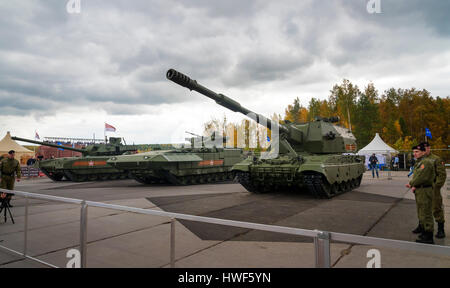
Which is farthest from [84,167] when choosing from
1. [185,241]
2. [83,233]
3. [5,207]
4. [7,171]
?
[185,241]

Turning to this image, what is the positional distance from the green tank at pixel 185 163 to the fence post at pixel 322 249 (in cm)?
1292

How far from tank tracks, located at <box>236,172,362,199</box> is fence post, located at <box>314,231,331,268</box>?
7.94 meters

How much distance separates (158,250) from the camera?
307cm

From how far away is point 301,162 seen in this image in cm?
1046

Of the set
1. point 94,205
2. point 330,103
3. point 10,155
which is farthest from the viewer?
point 330,103

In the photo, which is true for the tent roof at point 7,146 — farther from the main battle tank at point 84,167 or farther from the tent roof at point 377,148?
the tent roof at point 377,148

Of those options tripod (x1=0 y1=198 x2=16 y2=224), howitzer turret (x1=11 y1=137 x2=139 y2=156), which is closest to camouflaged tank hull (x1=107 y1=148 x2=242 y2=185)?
howitzer turret (x1=11 y1=137 x2=139 y2=156)

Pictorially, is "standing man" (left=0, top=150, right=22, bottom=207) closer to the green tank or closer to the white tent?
the green tank

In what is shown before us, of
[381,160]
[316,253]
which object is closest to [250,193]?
[316,253]

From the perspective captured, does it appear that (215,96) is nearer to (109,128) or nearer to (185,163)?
(185,163)

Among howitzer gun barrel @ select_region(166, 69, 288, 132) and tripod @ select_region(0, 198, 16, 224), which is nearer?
tripod @ select_region(0, 198, 16, 224)

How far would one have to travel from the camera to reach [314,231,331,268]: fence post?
2119 millimetres

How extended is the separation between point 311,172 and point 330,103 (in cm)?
3534

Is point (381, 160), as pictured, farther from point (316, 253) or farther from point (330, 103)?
point (316, 253)
